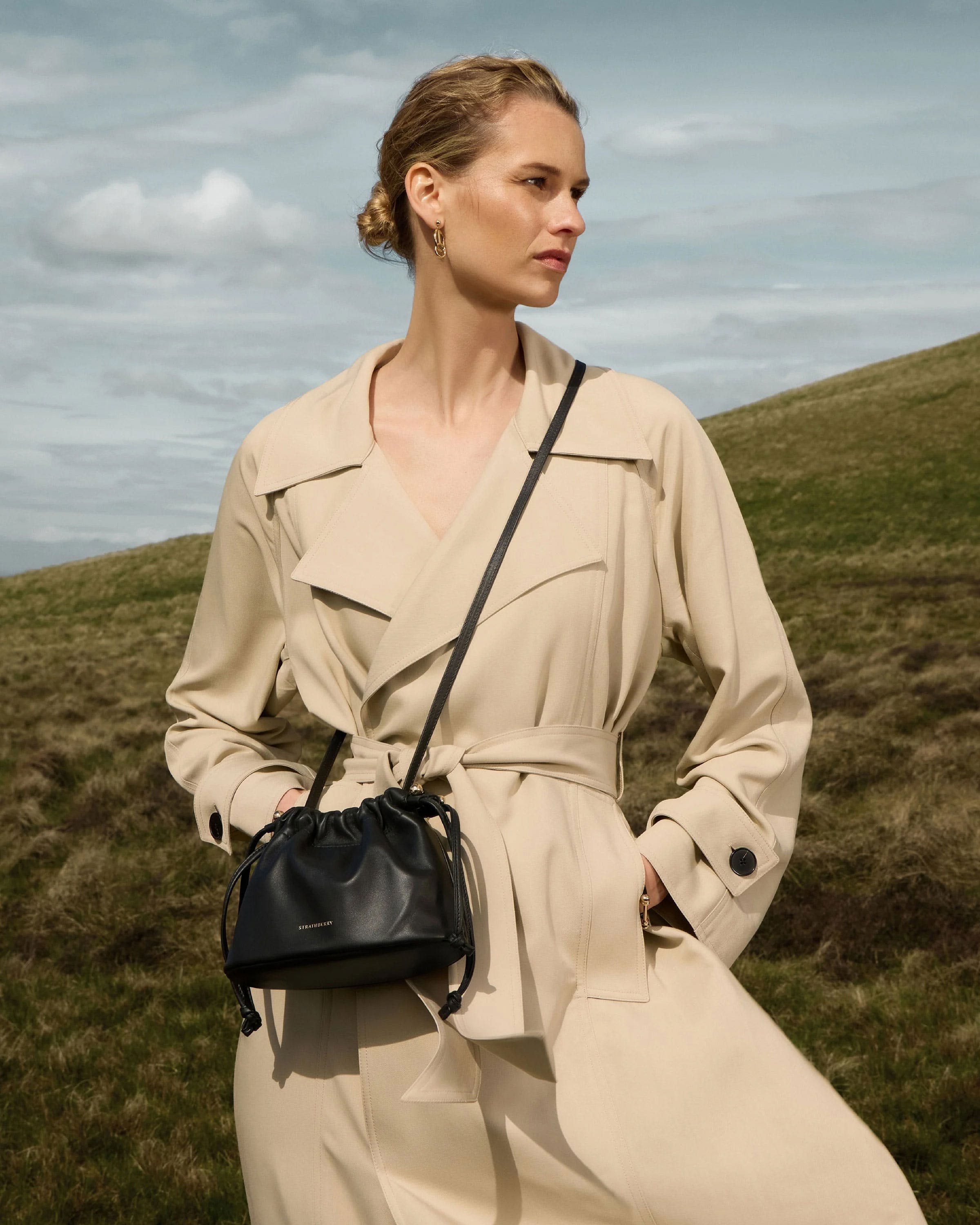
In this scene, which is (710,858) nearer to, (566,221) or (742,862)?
(742,862)

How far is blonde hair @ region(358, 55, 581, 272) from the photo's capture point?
2.36 m

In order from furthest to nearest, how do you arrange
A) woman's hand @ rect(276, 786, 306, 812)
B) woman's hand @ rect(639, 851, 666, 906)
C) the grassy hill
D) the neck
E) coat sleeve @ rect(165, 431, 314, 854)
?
1. the grassy hill
2. coat sleeve @ rect(165, 431, 314, 854)
3. the neck
4. woman's hand @ rect(276, 786, 306, 812)
5. woman's hand @ rect(639, 851, 666, 906)

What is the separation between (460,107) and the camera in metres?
2.37

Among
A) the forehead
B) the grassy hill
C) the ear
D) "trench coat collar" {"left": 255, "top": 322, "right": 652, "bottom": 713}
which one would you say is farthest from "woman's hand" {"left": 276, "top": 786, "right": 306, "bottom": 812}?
the grassy hill

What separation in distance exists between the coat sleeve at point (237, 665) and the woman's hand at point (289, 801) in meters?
0.14

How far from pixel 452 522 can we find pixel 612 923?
0.85 m

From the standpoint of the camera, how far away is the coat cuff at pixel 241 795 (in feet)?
8.07

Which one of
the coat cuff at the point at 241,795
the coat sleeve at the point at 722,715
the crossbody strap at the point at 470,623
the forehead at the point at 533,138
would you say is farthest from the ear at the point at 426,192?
the coat cuff at the point at 241,795

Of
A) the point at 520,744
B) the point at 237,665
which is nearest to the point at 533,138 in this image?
the point at 520,744

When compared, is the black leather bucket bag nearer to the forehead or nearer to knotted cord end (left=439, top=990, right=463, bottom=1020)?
knotted cord end (left=439, top=990, right=463, bottom=1020)

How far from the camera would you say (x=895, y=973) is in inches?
237

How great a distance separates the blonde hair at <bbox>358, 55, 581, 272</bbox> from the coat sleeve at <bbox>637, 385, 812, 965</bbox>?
2.15 ft

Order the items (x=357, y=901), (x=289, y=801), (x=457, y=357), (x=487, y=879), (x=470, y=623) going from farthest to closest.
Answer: (x=457, y=357), (x=289, y=801), (x=470, y=623), (x=487, y=879), (x=357, y=901)

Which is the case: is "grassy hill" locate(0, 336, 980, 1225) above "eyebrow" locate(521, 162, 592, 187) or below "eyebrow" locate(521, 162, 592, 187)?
below
